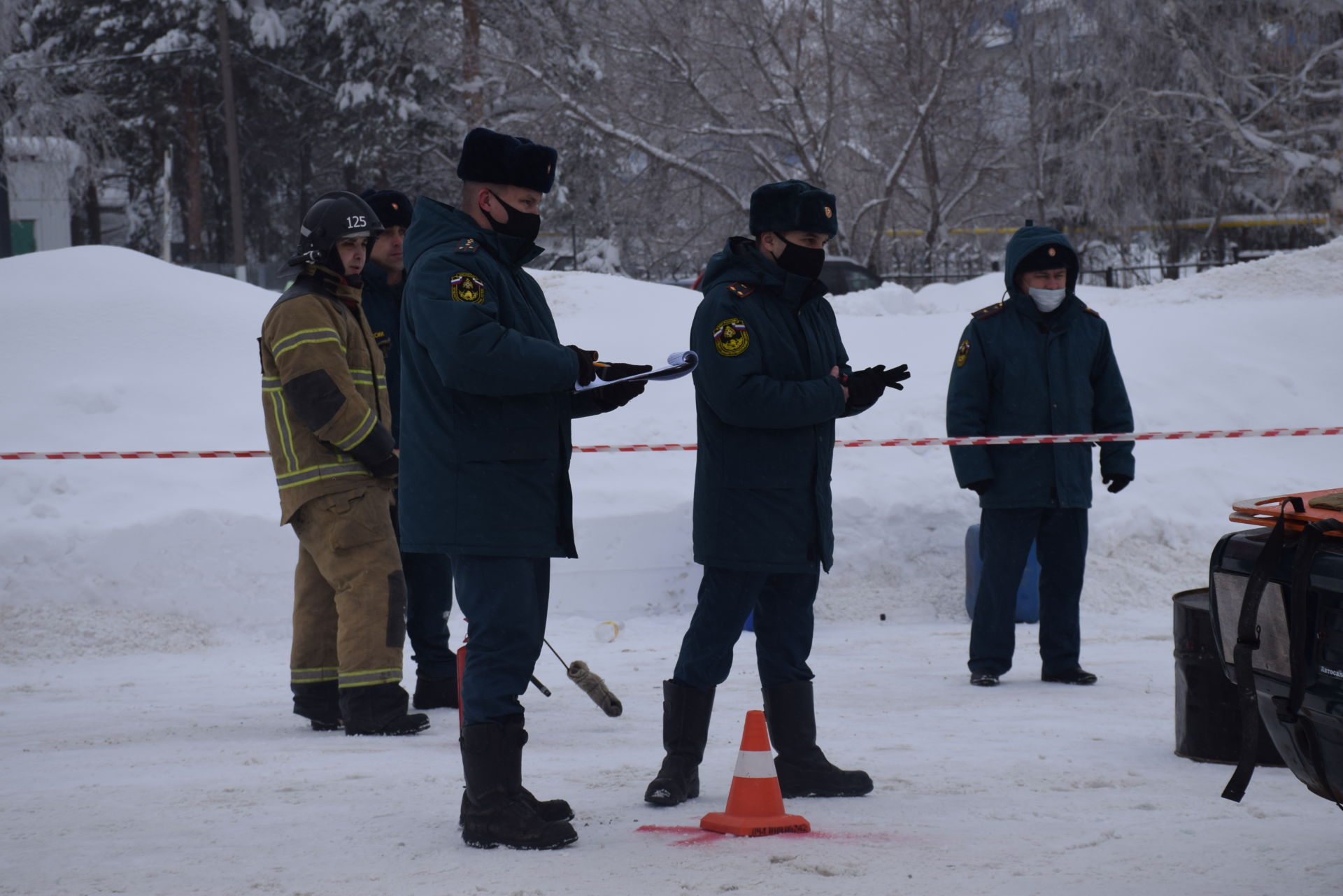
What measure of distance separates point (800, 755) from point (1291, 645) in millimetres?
1646

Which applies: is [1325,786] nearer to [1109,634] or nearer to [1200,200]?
[1109,634]

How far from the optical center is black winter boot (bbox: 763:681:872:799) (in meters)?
4.13

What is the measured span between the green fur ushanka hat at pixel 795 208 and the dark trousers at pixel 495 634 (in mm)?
1276

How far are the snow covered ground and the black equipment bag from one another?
47 cm

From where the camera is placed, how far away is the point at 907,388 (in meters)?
10.8

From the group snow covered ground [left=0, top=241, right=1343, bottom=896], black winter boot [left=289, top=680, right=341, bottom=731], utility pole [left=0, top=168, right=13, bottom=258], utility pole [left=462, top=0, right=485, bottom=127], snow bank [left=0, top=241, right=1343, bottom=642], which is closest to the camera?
snow covered ground [left=0, top=241, right=1343, bottom=896]

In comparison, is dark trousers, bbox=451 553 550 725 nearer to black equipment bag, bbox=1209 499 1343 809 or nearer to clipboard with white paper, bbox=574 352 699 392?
clipboard with white paper, bbox=574 352 699 392

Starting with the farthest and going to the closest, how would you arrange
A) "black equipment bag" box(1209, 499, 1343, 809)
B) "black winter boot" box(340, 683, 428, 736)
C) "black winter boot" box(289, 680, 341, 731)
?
"black winter boot" box(289, 680, 341, 731), "black winter boot" box(340, 683, 428, 736), "black equipment bag" box(1209, 499, 1343, 809)

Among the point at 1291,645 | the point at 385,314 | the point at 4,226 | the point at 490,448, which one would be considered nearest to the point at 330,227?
the point at 385,314

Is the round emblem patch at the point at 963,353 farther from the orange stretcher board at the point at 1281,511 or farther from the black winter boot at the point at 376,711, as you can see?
the orange stretcher board at the point at 1281,511

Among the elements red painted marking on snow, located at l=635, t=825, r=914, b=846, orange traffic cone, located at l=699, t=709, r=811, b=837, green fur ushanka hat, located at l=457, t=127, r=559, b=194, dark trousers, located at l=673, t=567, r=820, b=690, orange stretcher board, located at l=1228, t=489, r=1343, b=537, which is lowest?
red painted marking on snow, located at l=635, t=825, r=914, b=846

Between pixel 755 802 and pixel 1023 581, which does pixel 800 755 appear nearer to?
pixel 755 802

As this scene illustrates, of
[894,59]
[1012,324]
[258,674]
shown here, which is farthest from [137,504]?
[894,59]

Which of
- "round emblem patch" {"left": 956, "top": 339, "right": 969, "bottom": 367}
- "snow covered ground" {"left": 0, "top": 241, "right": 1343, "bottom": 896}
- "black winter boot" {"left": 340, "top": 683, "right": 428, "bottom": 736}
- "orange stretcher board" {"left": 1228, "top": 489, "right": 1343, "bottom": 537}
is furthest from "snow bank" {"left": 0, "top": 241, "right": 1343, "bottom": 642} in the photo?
"orange stretcher board" {"left": 1228, "top": 489, "right": 1343, "bottom": 537}
